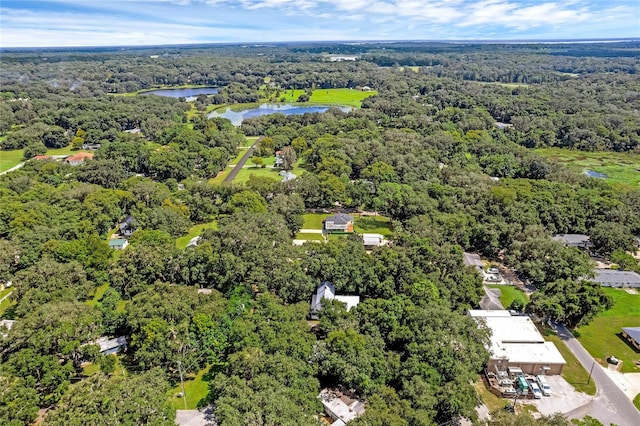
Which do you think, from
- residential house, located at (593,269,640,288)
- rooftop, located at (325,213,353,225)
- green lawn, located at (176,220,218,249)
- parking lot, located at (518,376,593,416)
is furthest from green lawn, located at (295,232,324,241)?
residential house, located at (593,269,640,288)

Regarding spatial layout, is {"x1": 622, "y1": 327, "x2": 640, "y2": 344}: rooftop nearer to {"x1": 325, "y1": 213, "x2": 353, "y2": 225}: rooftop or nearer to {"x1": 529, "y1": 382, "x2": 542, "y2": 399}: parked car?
{"x1": 529, "y1": 382, "x2": 542, "y2": 399}: parked car

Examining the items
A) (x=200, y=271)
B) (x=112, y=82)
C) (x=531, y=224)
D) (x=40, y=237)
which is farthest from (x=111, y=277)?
(x=112, y=82)

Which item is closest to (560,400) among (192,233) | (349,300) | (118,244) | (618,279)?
(349,300)

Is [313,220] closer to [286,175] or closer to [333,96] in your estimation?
[286,175]

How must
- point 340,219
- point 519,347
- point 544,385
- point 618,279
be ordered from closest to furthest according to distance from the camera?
point 544,385
point 519,347
point 618,279
point 340,219

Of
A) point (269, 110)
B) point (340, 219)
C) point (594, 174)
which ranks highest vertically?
point (269, 110)

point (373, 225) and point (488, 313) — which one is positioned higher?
point (488, 313)

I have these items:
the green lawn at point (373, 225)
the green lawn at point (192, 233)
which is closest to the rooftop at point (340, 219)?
the green lawn at point (373, 225)
